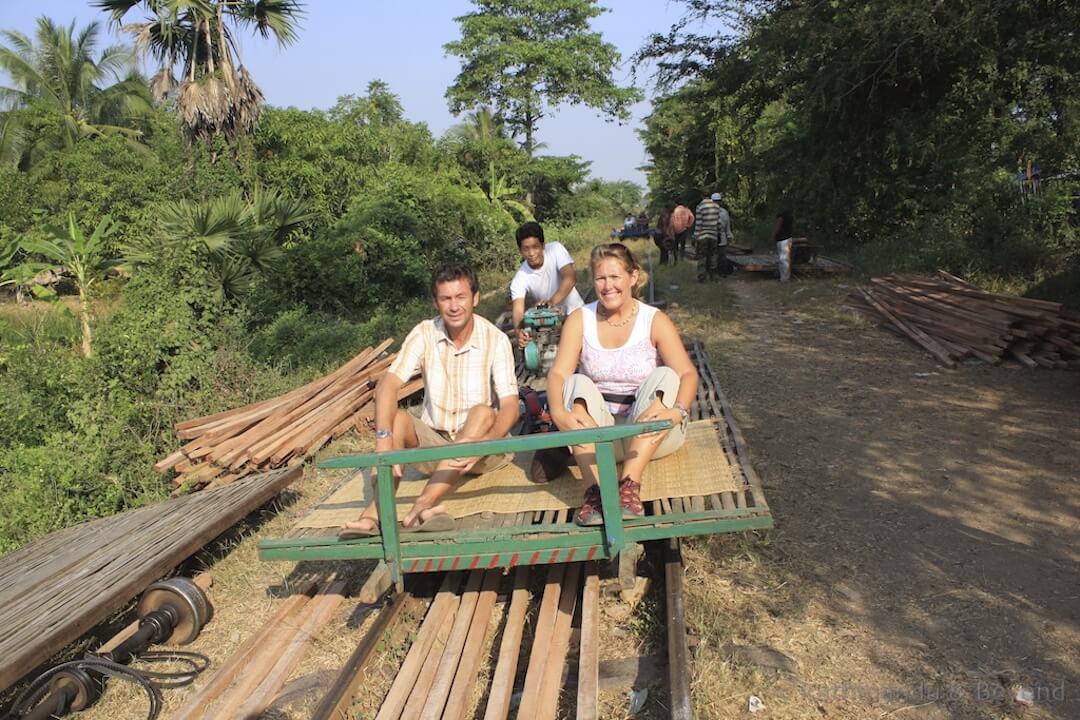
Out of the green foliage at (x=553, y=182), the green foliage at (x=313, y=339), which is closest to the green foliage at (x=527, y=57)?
the green foliage at (x=553, y=182)

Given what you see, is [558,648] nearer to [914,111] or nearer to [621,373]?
[621,373]

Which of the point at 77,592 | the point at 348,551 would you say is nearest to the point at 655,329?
the point at 348,551

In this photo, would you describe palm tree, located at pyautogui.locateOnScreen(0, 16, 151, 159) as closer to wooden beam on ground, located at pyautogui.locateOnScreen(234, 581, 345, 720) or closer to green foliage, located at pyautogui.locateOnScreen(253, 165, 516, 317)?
green foliage, located at pyautogui.locateOnScreen(253, 165, 516, 317)

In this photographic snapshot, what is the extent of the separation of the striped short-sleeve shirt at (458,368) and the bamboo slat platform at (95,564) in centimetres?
175

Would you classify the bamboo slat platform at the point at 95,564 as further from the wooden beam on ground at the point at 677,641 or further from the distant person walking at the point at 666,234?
the distant person walking at the point at 666,234

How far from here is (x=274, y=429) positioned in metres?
7.16

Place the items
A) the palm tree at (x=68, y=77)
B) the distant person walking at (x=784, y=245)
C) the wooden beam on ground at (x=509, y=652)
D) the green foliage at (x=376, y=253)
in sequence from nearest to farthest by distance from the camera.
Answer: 1. the wooden beam on ground at (x=509, y=652)
2. the green foliage at (x=376, y=253)
3. the distant person walking at (x=784, y=245)
4. the palm tree at (x=68, y=77)

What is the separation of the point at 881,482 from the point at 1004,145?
33.2ft

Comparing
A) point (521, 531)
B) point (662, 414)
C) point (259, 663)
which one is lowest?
point (259, 663)

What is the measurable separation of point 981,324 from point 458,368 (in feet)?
22.1

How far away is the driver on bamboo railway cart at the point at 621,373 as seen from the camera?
3.94 meters

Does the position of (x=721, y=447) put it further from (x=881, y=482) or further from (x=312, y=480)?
(x=312, y=480)

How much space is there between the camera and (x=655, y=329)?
14.2 ft

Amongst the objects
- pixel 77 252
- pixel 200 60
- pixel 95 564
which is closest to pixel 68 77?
pixel 200 60
